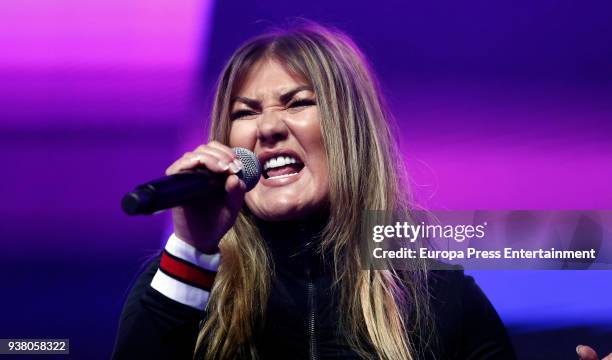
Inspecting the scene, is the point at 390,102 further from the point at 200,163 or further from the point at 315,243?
the point at 200,163

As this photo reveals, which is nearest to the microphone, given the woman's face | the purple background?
the woman's face

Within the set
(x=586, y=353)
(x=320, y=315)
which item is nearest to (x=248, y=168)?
(x=320, y=315)

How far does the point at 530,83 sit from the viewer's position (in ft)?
6.01

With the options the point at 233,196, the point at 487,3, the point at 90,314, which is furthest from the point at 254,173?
the point at 487,3

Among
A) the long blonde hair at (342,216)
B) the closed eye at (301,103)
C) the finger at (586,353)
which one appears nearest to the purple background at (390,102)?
the long blonde hair at (342,216)

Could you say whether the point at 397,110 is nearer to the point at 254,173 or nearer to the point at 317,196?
the point at 317,196

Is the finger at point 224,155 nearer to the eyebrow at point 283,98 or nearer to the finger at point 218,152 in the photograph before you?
the finger at point 218,152

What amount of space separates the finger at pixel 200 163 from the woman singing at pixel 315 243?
327 mm

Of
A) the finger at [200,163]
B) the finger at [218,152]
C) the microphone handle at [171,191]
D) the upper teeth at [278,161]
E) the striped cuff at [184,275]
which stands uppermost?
the upper teeth at [278,161]

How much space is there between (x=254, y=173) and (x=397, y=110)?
71 cm

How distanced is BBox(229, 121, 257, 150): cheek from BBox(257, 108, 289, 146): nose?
14 mm

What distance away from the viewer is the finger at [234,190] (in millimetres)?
1087

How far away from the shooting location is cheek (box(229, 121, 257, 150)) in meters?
1.49

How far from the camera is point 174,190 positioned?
0.93 metres
